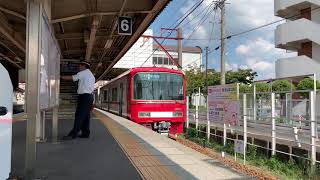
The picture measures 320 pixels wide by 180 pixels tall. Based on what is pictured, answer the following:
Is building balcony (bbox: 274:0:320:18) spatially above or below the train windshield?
above

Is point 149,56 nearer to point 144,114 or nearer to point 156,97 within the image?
point 156,97

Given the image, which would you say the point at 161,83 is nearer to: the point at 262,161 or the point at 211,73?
the point at 262,161

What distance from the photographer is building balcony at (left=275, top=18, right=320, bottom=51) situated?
3888cm

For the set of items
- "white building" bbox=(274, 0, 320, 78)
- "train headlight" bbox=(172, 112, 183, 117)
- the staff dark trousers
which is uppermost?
"white building" bbox=(274, 0, 320, 78)

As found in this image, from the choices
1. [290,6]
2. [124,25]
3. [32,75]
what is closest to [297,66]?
[290,6]

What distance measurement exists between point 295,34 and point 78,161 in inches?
1422

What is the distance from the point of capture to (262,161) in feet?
42.1

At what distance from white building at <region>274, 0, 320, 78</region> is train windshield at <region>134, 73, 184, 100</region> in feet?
68.3

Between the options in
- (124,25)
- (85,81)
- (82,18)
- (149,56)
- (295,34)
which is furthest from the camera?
(149,56)

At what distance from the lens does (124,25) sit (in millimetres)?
15422

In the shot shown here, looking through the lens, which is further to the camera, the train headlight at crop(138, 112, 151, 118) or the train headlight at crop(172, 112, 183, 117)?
the train headlight at crop(172, 112, 183, 117)

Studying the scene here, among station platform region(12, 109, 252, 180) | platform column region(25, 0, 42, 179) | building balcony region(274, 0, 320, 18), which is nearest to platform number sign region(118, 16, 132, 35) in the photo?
station platform region(12, 109, 252, 180)

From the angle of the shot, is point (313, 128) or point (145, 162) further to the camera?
point (313, 128)

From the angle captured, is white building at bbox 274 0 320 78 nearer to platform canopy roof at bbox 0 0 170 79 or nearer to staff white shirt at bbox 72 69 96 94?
platform canopy roof at bbox 0 0 170 79
